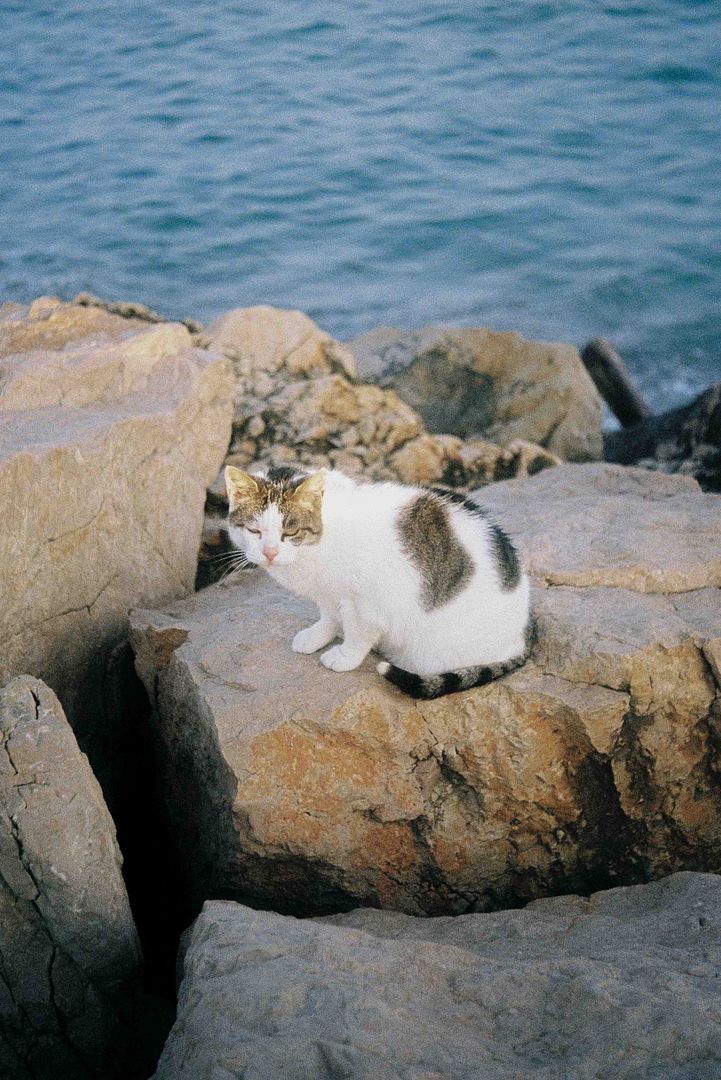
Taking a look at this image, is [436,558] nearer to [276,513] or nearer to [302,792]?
[276,513]

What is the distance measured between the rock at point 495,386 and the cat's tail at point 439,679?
15.0 ft

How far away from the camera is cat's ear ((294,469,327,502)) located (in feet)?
12.6

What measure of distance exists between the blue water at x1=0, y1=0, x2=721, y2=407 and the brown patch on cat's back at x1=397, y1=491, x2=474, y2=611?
7.61 meters

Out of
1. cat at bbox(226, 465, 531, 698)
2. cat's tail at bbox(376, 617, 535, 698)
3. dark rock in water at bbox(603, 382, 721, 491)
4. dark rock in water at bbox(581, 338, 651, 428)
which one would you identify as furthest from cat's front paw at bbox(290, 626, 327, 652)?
dark rock in water at bbox(581, 338, 651, 428)

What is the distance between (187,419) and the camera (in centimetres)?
552

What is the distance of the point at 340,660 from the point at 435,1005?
1503 millimetres

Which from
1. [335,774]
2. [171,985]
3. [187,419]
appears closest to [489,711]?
[335,774]

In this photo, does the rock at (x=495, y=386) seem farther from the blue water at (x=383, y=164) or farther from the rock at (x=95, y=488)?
the rock at (x=95, y=488)

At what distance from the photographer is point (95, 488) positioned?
471 cm

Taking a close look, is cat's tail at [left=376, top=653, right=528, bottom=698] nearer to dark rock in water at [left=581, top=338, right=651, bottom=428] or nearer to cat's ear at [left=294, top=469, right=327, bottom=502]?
cat's ear at [left=294, top=469, right=327, bottom=502]

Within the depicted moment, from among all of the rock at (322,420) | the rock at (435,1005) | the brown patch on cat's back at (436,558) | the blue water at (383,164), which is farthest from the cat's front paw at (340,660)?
the blue water at (383,164)

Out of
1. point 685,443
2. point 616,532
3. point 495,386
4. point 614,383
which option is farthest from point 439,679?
point 614,383

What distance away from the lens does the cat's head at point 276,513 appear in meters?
3.84

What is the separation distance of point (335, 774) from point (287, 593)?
1115mm
